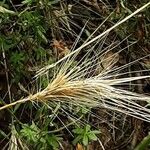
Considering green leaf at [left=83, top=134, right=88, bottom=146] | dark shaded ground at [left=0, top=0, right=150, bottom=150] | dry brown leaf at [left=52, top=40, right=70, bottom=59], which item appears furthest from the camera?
dry brown leaf at [left=52, top=40, right=70, bottom=59]

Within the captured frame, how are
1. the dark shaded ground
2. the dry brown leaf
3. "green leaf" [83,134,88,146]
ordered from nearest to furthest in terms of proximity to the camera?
"green leaf" [83,134,88,146], the dark shaded ground, the dry brown leaf

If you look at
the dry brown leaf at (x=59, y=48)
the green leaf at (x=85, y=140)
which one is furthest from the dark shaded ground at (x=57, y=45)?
the green leaf at (x=85, y=140)

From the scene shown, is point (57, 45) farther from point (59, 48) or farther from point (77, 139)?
point (77, 139)

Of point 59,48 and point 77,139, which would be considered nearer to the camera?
point 77,139

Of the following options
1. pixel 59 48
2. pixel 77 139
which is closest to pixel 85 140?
pixel 77 139

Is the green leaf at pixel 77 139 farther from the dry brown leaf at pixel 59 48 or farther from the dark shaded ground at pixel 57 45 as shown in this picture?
the dry brown leaf at pixel 59 48

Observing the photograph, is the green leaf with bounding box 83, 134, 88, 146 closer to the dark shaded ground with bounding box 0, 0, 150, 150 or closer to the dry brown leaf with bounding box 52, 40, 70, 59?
the dark shaded ground with bounding box 0, 0, 150, 150

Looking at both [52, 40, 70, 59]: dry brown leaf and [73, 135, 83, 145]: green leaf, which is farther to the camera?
→ [52, 40, 70, 59]: dry brown leaf

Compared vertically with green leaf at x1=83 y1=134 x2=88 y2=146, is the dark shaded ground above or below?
above

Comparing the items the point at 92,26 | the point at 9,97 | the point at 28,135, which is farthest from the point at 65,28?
the point at 28,135

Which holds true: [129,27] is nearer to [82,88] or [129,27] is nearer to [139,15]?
[139,15]

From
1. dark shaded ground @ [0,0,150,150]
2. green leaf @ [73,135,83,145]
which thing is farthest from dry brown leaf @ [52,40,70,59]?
green leaf @ [73,135,83,145]
